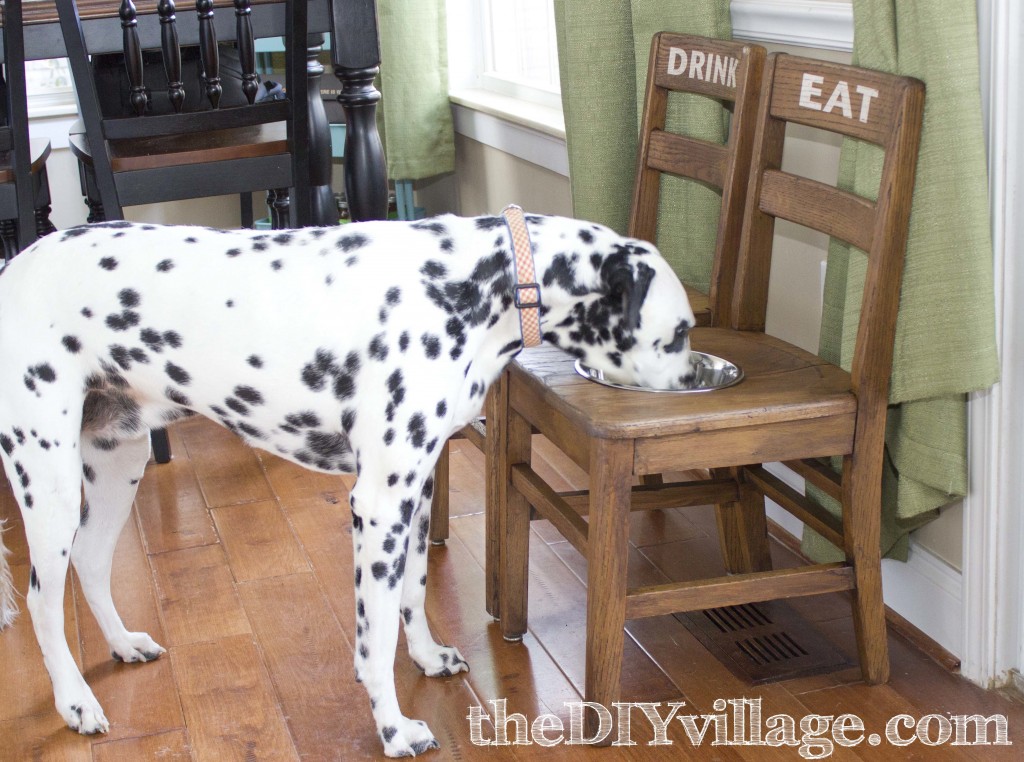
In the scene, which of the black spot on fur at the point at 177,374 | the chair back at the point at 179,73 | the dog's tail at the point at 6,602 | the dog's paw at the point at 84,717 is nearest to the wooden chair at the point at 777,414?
the black spot on fur at the point at 177,374

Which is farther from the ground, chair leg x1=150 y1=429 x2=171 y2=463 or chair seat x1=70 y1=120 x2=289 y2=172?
chair seat x1=70 y1=120 x2=289 y2=172

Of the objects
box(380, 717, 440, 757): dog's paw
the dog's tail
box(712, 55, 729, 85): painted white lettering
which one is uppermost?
box(712, 55, 729, 85): painted white lettering

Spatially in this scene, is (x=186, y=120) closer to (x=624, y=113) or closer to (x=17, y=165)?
(x=17, y=165)

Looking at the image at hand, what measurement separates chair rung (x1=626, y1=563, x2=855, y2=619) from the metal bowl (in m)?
0.30

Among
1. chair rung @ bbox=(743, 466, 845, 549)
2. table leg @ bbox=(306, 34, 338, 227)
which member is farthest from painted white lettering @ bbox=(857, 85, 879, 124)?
table leg @ bbox=(306, 34, 338, 227)

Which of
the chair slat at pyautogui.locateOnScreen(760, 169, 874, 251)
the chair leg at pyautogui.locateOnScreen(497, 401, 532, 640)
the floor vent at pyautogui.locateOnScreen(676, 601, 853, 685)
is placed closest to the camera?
the chair slat at pyautogui.locateOnScreen(760, 169, 874, 251)

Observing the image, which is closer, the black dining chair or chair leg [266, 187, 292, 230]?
the black dining chair

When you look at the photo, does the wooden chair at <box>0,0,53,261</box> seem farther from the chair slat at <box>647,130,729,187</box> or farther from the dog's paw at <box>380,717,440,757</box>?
the dog's paw at <box>380,717,440,757</box>

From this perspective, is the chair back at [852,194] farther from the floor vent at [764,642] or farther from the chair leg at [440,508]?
the chair leg at [440,508]

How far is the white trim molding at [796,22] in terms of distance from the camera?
1.96 m

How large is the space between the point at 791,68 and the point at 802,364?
0.48 metres

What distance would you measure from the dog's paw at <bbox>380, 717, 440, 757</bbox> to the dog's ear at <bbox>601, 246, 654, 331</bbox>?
71 cm

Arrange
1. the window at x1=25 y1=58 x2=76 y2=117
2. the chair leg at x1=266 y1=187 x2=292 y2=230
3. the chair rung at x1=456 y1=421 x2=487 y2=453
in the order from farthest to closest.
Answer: the window at x1=25 y1=58 x2=76 y2=117, the chair leg at x1=266 y1=187 x2=292 y2=230, the chair rung at x1=456 y1=421 x2=487 y2=453

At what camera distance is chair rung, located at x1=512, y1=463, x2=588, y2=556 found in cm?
178
